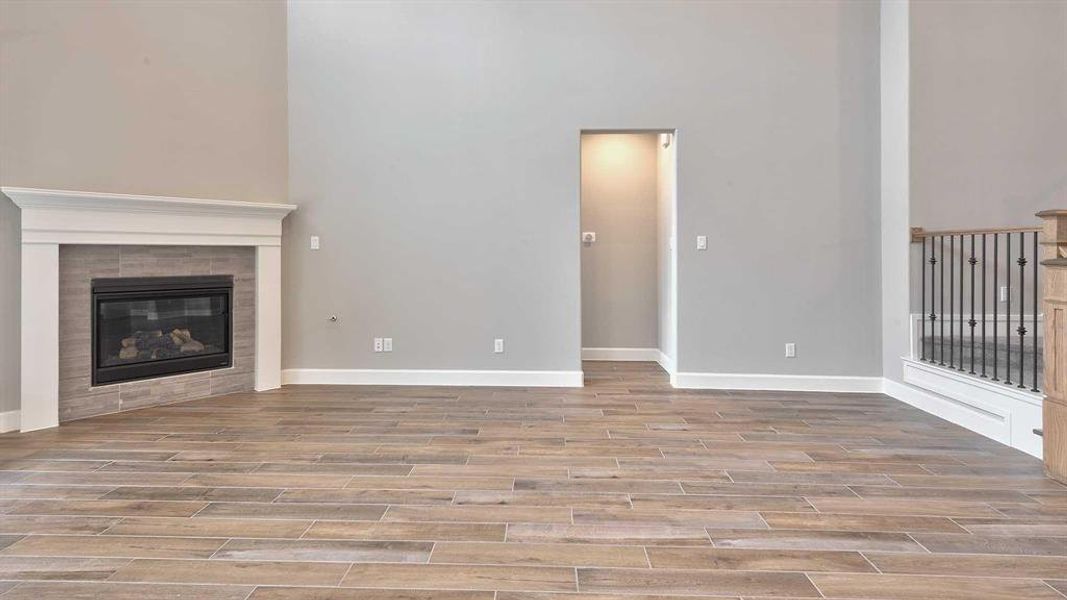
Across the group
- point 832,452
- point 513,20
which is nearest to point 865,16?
point 513,20

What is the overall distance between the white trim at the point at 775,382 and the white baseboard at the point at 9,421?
4518 mm

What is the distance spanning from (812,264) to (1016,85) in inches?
70.9

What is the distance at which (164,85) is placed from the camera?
4.43m

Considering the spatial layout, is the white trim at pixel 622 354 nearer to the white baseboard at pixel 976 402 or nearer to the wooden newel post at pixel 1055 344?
the white baseboard at pixel 976 402

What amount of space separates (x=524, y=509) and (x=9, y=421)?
3.36 metres

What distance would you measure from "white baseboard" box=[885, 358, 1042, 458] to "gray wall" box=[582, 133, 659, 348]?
2.55 m

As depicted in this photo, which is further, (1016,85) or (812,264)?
(812,264)

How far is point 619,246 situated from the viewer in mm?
A: 6523

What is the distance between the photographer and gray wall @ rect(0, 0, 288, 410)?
3750 mm

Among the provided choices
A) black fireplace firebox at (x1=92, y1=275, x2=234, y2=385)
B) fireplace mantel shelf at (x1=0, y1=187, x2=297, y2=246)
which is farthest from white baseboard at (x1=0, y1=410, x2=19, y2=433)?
fireplace mantel shelf at (x1=0, y1=187, x2=297, y2=246)

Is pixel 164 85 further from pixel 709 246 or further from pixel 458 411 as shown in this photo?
pixel 709 246

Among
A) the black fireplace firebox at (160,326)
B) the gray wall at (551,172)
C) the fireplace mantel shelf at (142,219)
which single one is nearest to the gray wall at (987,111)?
the gray wall at (551,172)

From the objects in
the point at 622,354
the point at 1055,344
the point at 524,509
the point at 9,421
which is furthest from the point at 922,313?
the point at 9,421

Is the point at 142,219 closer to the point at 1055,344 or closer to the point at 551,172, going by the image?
the point at 551,172
